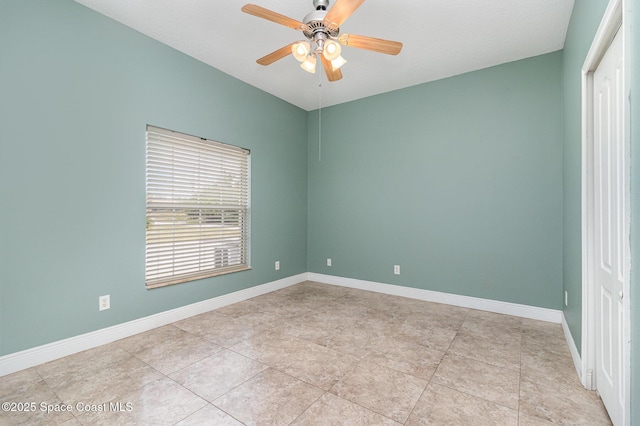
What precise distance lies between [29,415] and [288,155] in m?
3.79

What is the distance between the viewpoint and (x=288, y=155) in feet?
15.0

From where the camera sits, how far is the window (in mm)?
2953

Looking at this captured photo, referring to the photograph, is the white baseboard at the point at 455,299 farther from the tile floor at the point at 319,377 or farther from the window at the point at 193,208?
the window at the point at 193,208

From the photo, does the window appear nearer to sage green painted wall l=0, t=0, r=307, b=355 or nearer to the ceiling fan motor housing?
sage green painted wall l=0, t=0, r=307, b=355

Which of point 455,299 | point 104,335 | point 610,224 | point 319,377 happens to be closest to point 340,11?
point 610,224

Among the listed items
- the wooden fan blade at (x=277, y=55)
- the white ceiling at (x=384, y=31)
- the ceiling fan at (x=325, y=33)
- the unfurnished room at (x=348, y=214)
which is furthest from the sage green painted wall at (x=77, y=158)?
the ceiling fan at (x=325, y=33)

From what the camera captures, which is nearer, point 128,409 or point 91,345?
point 128,409

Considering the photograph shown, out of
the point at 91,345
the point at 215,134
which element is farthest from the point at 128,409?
the point at 215,134

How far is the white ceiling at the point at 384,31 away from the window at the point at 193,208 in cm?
99

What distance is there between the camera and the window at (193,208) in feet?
9.69

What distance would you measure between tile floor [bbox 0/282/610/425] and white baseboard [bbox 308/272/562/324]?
0.56ft

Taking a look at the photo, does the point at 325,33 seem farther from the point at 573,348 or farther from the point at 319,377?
the point at 573,348

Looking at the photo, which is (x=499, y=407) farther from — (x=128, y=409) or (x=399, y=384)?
(x=128, y=409)

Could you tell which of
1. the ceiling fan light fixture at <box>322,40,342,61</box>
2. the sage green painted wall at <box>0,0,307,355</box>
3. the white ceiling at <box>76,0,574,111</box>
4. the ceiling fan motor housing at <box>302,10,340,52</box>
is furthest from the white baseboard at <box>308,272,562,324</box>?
the ceiling fan motor housing at <box>302,10,340,52</box>
